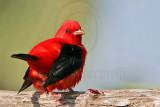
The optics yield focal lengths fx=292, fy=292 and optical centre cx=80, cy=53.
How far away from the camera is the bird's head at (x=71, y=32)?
5816mm

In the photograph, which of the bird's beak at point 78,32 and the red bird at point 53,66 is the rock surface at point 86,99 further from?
the bird's beak at point 78,32

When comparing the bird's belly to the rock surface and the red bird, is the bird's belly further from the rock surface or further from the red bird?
the rock surface

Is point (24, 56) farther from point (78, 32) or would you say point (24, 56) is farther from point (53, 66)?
point (78, 32)

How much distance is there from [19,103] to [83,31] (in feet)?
6.45

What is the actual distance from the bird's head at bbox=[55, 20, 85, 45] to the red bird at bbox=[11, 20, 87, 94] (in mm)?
375

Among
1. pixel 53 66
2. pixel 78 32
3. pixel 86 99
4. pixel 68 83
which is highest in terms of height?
pixel 78 32

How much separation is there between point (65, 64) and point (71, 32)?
118 cm

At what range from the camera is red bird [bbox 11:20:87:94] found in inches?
182

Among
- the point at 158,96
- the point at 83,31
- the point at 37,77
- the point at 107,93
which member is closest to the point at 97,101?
the point at 107,93

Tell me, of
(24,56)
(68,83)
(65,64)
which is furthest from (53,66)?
(24,56)

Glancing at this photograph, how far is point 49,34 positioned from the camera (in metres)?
5.00

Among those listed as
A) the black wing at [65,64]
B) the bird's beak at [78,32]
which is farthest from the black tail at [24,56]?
the bird's beak at [78,32]

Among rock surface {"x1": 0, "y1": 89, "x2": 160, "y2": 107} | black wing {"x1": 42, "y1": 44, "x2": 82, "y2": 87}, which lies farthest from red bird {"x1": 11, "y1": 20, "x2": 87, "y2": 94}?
rock surface {"x1": 0, "y1": 89, "x2": 160, "y2": 107}

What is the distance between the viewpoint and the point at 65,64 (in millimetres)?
4887
